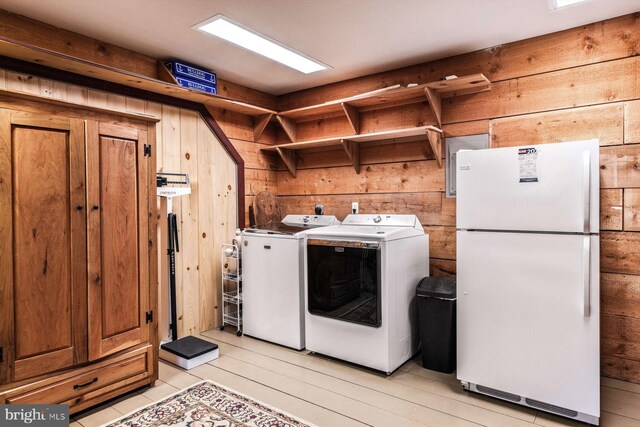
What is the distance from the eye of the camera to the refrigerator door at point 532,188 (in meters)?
2.06

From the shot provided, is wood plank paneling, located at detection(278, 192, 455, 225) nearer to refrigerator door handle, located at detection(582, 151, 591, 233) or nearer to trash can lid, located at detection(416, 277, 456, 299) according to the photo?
trash can lid, located at detection(416, 277, 456, 299)

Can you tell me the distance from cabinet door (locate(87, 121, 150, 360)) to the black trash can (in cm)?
191

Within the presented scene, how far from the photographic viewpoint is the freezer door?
3211 millimetres

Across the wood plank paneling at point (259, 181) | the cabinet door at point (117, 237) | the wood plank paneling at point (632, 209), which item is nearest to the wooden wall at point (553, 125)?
the wood plank paneling at point (632, 209)

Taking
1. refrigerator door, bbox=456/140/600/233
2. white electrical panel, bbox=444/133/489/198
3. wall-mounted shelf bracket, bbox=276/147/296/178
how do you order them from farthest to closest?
wall-mounted shelf bracket, bbox=276/147/296/178
white electrical panel, bbox=444/133/489/198
refrigerator door, bbox=456/140/600/233

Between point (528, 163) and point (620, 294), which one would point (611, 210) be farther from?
point (528, 163)

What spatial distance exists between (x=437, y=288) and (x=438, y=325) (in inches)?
10.1

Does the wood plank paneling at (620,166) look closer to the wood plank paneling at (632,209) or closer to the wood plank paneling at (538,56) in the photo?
the wood plank paneling at (632,209)

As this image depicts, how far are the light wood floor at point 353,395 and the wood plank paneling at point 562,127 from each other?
66.6 inches

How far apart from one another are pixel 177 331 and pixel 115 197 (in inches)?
62.0

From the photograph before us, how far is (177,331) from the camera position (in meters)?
3.45

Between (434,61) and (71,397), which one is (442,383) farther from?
(434,61)

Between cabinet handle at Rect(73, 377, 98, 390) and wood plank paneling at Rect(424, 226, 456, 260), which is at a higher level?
wood plank paneling at Rect(424, 226, 456, 260)

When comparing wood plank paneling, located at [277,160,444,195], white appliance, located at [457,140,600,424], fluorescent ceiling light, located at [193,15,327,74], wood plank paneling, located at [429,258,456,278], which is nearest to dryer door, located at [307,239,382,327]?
white appliance, located at [457,140,600,424]
